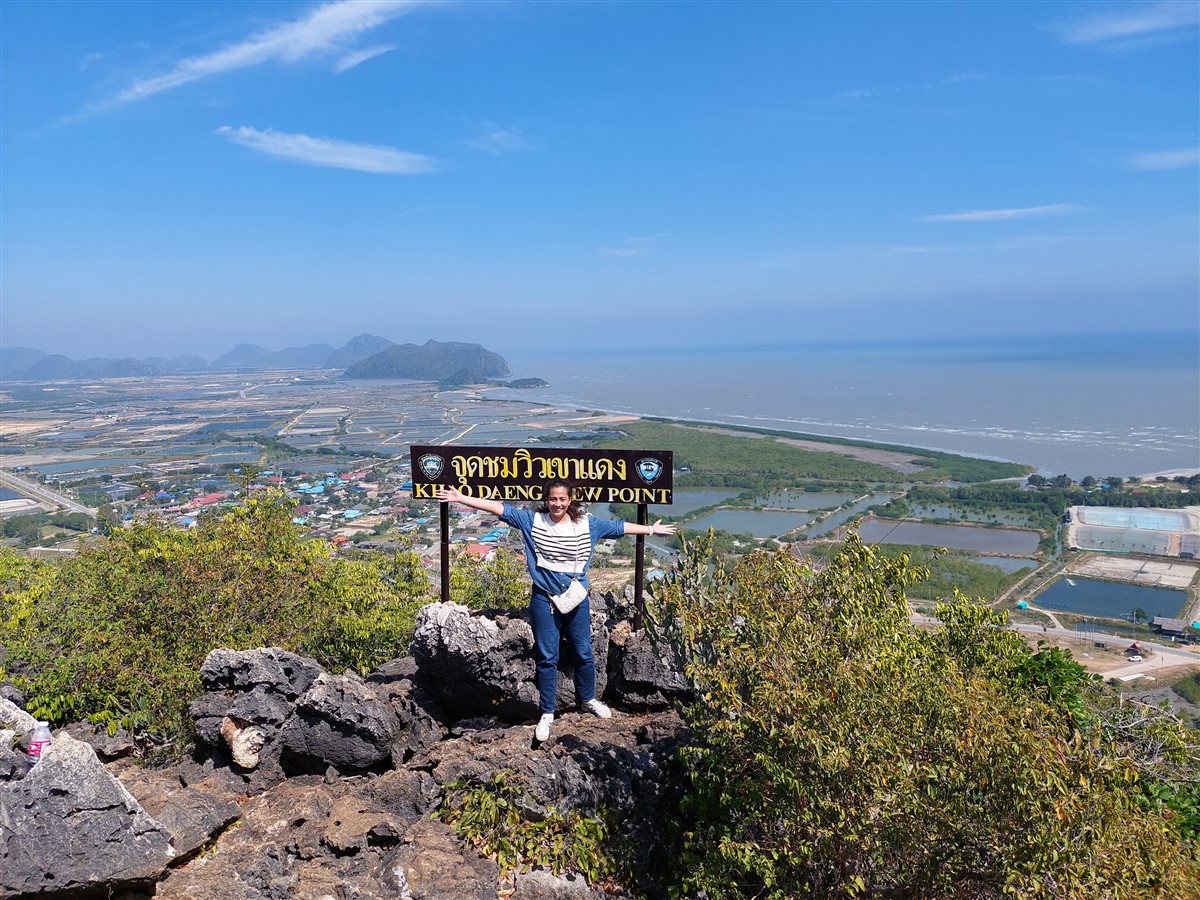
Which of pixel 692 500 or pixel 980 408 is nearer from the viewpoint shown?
pixel 692 500

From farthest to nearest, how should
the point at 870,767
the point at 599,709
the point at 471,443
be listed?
the point at 471,443
the point at 599,709
the point at 870,767

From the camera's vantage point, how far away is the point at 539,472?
938 cm

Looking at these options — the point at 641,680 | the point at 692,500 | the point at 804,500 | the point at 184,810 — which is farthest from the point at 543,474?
the point at 804,500

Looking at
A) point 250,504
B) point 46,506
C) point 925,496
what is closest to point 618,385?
point 925,496

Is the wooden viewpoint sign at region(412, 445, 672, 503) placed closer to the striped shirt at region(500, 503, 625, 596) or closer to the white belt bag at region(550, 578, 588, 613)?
the striped shirt at region(500, 503, 625, 596)

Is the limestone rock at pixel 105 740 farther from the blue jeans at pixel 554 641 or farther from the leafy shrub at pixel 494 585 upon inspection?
the leafy shrub at pixel 494 585

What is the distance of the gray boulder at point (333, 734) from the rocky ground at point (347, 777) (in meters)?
0.02

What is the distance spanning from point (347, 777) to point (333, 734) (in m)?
0.48

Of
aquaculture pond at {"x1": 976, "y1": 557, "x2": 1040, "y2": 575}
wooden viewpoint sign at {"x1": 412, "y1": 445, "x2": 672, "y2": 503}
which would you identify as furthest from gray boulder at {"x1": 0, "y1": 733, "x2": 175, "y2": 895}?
aquaculture pond at {"x1": 976, "y1": 557, "x2": 1040, "y2": 575}

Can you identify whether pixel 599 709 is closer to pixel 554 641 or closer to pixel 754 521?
pixel 554 641

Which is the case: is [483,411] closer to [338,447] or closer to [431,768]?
[338,447]

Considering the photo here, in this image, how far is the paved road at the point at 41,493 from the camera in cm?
5122

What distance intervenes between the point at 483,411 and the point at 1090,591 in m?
85.4

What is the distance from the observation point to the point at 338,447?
81188mm
